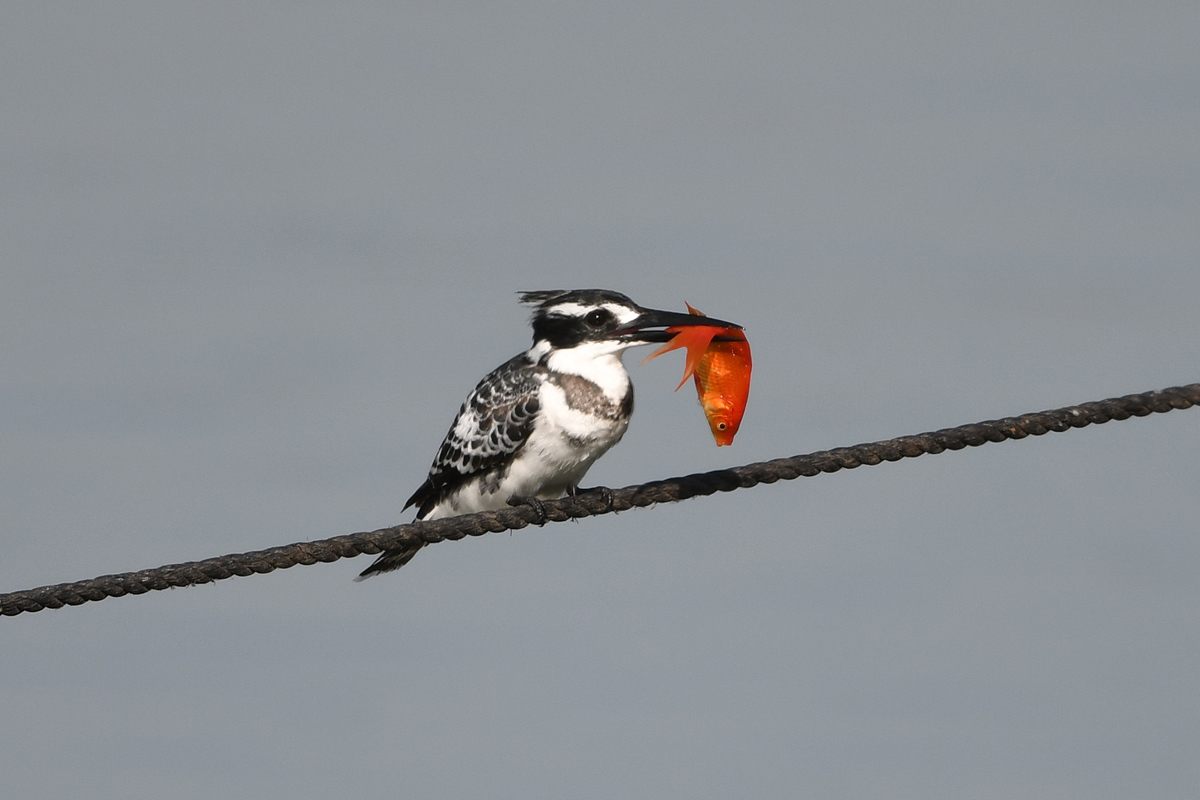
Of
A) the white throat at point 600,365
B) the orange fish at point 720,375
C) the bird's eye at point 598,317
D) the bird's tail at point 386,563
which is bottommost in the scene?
the bird's tail at point 386,563

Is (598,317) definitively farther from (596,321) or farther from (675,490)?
(675,490)

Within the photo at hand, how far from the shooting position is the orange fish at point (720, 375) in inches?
261

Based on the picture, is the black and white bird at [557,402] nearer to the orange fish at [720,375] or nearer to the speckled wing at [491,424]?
the speckled wing at [491,424]

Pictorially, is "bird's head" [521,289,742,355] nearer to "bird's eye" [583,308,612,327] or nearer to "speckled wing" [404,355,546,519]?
"bird's eye" [583,308,612,327]

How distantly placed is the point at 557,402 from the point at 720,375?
1226 millimetres

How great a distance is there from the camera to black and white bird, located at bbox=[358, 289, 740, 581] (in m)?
7.72

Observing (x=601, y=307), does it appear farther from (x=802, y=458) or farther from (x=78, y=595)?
(x=78, y=595)

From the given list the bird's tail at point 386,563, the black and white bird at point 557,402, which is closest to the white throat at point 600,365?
the black and white bird at point 557,402

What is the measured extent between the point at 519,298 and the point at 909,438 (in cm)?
321

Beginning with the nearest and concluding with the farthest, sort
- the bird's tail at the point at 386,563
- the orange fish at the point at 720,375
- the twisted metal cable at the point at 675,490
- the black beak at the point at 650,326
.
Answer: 1. the twisted metal cable at the point at 675,490
2. the orange fish at the point at 720,375
3. the black beak at the point at 650,326
4. the bird's tail at the point at 386,563

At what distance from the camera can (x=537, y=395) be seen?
25.8 ft

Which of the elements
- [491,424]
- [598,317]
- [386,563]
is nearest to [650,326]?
[598,317]

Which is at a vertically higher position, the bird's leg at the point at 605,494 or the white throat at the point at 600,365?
the white throat at the point at 600,365

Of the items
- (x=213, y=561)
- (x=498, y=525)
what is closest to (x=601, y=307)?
(x=498, y=525)
